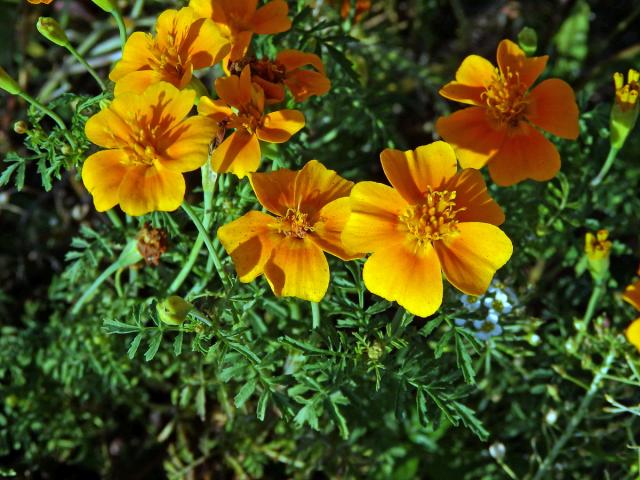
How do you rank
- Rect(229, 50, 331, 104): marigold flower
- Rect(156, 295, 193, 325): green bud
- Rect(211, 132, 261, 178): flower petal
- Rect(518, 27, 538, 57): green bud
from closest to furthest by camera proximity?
Rect(156, 295, 193, 325): green bud
Rect(211, 132, 261, 178): flower petal
Rect(229, 50, 331, 104): marigold flower
Rect(518, 27, 538, 57): green bud

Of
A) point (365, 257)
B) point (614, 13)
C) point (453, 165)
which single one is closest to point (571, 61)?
point (614, 13)

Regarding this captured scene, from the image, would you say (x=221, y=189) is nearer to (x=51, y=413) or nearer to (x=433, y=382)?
(x=433, y=382)

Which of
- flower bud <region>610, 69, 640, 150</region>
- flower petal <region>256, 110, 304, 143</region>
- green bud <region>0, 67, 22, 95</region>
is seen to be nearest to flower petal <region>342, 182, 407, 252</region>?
flower petal <region>256, 110, 304, 143</region>

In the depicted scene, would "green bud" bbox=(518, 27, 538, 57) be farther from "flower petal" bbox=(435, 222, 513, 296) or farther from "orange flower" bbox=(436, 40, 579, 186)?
"flower petal" bbox=(435, 222, 513, 296)

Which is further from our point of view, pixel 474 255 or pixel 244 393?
pixel 244 393

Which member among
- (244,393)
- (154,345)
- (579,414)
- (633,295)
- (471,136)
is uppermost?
(471,136)

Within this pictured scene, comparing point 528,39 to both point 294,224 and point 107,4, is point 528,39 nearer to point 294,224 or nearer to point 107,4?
point 294,224

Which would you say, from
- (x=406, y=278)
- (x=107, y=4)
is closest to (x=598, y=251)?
(x=406, y=278)

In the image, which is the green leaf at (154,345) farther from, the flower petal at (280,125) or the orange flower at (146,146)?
the flower petal at (280,125)
